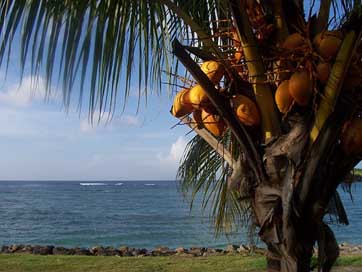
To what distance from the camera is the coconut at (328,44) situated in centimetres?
222

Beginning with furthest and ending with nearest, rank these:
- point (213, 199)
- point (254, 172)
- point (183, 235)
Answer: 1. point (183, 235)
2. point (213, 199)
3. point (254, 172)

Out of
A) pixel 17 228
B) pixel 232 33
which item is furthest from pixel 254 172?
pixel 17 228

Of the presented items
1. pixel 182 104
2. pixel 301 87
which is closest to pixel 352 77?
pixel 301 87

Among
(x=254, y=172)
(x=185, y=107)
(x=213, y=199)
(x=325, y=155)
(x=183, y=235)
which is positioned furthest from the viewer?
(x=183, y=235)

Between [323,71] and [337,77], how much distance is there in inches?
2.9

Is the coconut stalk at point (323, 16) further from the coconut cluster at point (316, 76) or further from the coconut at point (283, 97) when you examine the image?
the coconut at point (283, 97)

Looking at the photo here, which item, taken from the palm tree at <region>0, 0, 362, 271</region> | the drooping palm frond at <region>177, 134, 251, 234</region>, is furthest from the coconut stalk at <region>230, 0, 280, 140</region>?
the drooping palm frond at <region>177, 134, 251, 234</region>

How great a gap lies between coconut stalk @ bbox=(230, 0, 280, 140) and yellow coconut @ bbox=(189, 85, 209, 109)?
0.71 ft

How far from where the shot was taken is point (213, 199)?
5492mm

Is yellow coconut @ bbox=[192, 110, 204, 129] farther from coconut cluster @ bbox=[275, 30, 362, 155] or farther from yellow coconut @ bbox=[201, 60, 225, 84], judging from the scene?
coconut cluster @ bbox=[275, 30, 362, 155]

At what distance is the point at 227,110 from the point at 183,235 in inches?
1208

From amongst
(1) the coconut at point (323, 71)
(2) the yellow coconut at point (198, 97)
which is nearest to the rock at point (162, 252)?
(2) the yellow coconut at point (198, 97)

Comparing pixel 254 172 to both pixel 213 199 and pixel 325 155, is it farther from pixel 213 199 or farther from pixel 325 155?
pixel 213 199

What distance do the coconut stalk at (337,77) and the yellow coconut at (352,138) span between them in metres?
0.15
